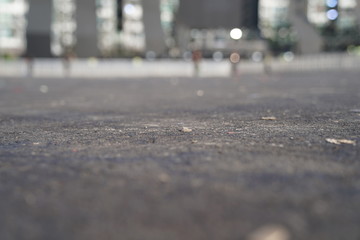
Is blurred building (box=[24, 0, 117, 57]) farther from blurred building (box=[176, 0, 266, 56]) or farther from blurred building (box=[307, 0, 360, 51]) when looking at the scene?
blurred building (box=[307, 0, 360, 51])

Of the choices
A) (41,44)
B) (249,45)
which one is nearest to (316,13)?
(249,45)

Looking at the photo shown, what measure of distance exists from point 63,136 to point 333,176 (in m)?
3.59

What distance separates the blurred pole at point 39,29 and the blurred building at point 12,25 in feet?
160

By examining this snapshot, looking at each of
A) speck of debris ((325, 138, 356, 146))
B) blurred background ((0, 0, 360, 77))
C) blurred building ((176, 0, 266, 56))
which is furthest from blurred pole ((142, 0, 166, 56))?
speck of debris ((325, 138, 356, 146))

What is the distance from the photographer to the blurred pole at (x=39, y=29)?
98.9ft

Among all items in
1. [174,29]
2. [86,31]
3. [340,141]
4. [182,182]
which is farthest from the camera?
[174,29]

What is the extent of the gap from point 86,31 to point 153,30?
201 inches

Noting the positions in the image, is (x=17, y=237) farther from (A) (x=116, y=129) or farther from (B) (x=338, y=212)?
(A) (x=116, y=129)

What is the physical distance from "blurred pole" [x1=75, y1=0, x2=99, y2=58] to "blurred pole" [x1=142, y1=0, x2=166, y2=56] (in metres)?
3.96

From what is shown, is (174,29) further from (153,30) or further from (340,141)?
(340,141)

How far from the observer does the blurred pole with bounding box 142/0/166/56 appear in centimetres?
3228

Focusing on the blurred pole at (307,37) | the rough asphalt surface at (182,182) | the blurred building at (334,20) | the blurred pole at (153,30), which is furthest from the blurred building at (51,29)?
the blurred building at (334,20)

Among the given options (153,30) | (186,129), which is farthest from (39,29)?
(186,129)

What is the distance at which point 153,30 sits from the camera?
3238 cm
